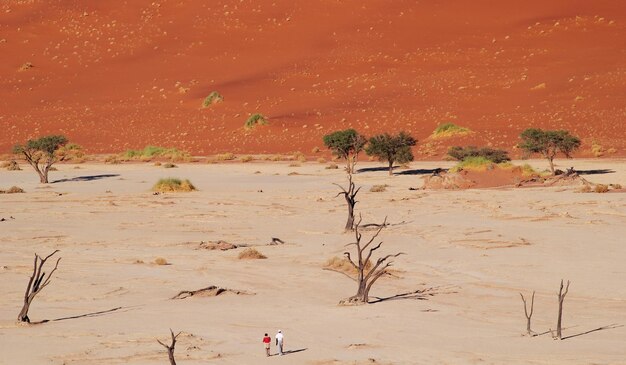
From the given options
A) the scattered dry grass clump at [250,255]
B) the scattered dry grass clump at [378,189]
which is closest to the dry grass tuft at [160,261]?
the scattered dry grass clump at [250,255]

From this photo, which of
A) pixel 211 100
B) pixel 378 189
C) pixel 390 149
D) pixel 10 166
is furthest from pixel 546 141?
pixel 211 100

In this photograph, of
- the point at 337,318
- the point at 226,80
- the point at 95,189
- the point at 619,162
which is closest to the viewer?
the point at 337,318

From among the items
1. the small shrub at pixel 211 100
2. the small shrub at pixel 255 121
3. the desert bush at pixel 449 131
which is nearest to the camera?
the desert bush at pixel 449 131

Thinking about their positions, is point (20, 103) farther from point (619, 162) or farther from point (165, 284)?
point (165, 284)

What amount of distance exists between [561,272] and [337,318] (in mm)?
6998

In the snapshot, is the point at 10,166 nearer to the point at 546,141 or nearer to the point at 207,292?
the point at 546,141

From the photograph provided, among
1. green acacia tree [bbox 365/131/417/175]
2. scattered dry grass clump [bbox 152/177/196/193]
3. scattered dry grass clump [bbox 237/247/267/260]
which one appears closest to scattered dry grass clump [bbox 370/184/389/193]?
scattered dry grass clump [bbox 152/177/196/193]

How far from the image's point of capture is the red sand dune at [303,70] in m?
68.9

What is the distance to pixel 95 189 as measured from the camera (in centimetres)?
4494

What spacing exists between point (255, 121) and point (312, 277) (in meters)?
50.4

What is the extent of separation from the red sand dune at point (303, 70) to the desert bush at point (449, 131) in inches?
33.8

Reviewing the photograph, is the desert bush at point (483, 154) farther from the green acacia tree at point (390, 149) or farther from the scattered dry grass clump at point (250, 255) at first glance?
the scattered dry grass clump at point (250, 255)

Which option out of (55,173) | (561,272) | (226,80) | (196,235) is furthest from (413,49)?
(561,272)

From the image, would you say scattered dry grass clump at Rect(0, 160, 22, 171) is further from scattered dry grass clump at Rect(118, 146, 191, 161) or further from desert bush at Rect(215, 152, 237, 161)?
desert bush at Rect(215, 152, 237, 161)
